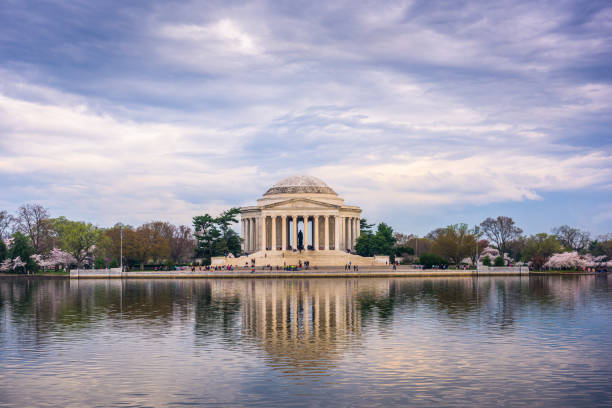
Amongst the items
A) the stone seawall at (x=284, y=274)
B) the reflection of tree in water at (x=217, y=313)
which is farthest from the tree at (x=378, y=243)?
the reflection of tree in water at (x=217, y=313)

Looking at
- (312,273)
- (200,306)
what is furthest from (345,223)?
(200,306)

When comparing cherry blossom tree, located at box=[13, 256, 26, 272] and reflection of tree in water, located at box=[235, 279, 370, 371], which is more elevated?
cherry blossom tree, located at box=[13, 256, 26, 272]

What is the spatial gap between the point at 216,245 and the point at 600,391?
10550cm

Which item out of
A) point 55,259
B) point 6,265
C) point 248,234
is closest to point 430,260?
point 248,234

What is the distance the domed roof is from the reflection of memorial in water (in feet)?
288

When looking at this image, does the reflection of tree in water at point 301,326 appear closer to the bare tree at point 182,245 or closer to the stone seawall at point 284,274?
the stone seawall at point 284,274

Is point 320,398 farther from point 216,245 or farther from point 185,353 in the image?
point 216,245

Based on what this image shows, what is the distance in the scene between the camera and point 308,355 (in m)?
22.5

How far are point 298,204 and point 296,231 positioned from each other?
9.95 m

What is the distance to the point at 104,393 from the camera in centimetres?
1731

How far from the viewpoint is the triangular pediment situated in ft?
417

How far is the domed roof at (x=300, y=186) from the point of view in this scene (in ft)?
450

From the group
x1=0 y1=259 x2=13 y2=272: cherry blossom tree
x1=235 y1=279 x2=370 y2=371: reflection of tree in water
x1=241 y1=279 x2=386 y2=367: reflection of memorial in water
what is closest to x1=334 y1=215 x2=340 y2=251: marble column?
x1=0 y1=259 x2=13 y2=272: cherry blossom tree

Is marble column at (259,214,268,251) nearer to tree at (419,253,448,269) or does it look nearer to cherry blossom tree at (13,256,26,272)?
tree at (419,253,448,269)
